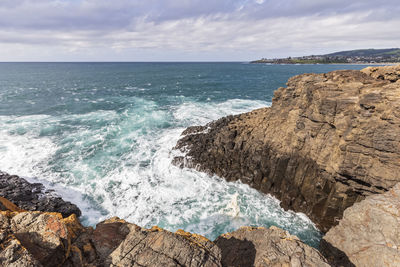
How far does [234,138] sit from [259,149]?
4140 mm

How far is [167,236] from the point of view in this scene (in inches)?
313

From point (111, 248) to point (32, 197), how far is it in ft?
57.9

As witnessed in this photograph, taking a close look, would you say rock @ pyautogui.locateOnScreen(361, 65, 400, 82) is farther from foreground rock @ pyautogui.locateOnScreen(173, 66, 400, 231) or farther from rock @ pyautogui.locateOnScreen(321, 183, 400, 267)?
rock @ pyautogui.locateOnScreen(321, 183, 400, 267)

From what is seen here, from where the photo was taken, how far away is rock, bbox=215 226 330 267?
7.82 metres

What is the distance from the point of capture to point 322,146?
60.7 feet

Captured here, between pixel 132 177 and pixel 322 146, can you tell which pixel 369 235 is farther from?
pixel 132 177

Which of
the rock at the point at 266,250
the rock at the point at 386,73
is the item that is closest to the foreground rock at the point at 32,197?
the rock at the point at 266,250

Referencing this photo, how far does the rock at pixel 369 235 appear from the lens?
9867mm

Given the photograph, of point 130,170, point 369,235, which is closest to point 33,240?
point 369,235

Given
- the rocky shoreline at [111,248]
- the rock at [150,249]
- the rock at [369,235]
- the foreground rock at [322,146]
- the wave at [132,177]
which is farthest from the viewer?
the wave at [132,177]

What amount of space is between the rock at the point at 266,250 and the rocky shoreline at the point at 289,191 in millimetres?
47

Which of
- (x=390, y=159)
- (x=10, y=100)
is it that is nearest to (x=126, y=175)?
(x=390, y=159)

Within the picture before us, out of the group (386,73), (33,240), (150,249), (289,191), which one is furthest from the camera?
(289,191)

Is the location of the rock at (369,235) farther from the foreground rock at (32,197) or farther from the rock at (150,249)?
the foreground rock at (32,197)
